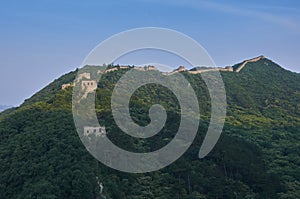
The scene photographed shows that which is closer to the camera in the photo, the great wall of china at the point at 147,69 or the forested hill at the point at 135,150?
the forested hill at the point at 135,150

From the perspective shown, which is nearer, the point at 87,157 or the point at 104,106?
the point at 87,157

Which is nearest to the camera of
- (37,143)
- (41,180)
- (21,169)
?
(41,180)

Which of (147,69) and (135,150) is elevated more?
(147,69)

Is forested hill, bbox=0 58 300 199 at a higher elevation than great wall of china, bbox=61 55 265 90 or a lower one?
lower

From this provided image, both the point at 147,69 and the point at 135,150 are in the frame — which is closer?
the point at 135,150

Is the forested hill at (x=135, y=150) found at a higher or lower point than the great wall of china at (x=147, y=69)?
lower

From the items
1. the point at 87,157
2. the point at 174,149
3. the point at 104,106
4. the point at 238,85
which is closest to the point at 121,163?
the point at 87,157

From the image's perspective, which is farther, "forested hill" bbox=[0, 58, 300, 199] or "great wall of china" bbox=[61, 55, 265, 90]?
"great wall of china" bbox=[61, 55, 265, 90]

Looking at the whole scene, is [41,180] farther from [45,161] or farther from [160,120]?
[160,120]
